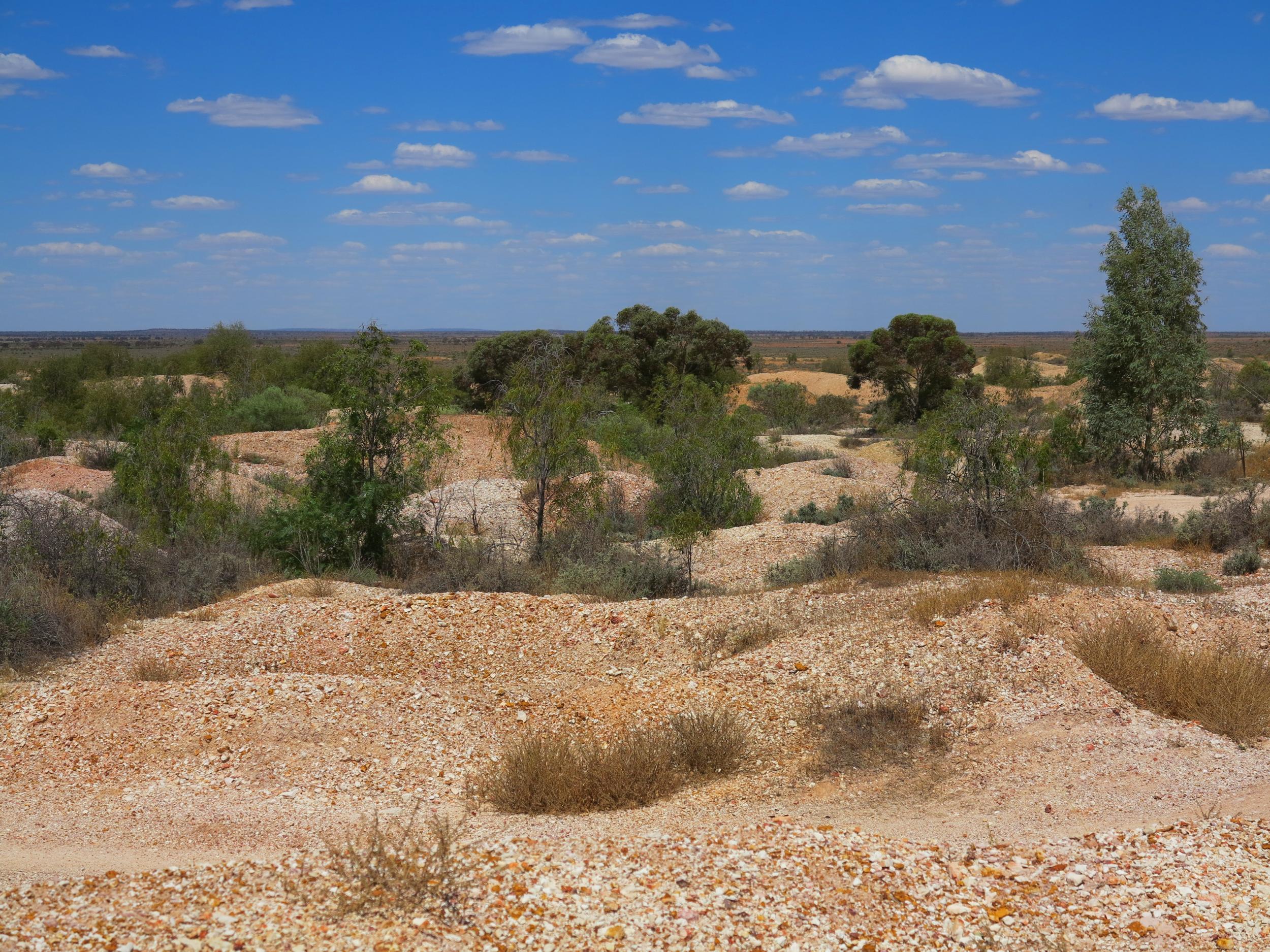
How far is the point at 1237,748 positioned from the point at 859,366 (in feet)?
90.3

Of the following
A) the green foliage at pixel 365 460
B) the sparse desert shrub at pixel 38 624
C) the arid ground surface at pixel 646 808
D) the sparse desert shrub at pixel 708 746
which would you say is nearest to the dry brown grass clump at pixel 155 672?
the arid ground surface at pixel 646 808

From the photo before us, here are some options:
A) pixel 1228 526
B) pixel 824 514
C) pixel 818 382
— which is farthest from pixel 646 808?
pixel 818 382

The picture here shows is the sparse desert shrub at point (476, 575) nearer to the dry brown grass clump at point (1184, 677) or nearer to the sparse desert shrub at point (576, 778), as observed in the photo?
the sparse desert shrub at point (576, 778)

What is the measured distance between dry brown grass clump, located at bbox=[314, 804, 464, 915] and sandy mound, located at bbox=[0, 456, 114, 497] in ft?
43.8

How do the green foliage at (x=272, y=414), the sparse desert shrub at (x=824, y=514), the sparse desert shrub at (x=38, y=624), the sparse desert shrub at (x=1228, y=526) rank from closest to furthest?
the sparse desert shrub at (x=38, y=624), the sparse desert shrub at (x=1228, y=526), the sparse desert shrub at (x=824, y=514), the green foliage at (x=272, y=414)

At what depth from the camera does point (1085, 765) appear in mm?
5836

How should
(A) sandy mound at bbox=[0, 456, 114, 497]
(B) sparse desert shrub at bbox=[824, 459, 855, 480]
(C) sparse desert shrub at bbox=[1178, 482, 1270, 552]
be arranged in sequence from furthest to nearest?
(B) sparse desert shrub at bbox=[824, 459, 855, 480]
(A) sandy mound at bbox=[0, 456, 114, 497]
(C) sparse desert shrub at bbox=[1178, 482, 1270, 552]

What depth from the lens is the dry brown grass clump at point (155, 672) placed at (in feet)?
25.7

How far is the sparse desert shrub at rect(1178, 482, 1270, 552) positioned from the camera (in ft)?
40.8

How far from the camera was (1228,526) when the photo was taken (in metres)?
12.6

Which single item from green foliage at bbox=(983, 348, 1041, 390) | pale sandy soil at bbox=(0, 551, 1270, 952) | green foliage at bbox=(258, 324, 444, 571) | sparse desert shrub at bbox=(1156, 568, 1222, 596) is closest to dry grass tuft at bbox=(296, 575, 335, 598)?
pale sandy soil at bbox=(0, 551, 1270, 952)

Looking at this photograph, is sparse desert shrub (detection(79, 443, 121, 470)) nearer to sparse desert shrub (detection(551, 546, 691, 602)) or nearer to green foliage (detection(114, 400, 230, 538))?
green foliage (detection(114, 400, 230, 538))

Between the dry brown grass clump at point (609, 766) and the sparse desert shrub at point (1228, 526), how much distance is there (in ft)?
29.2

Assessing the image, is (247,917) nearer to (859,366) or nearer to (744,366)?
(859,366)
